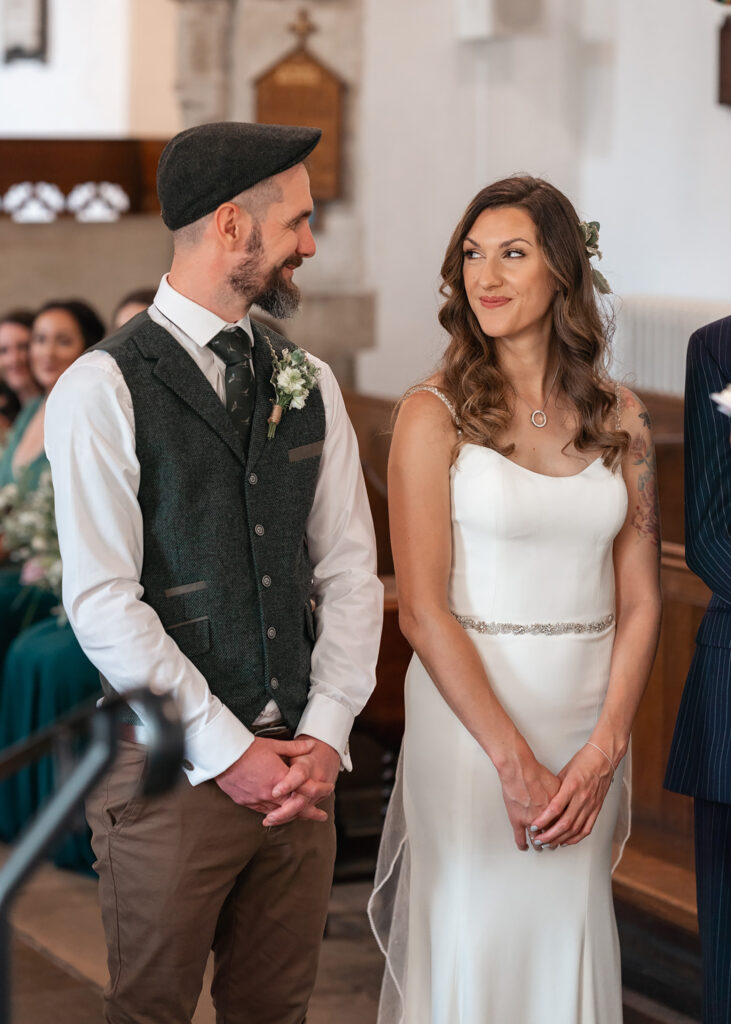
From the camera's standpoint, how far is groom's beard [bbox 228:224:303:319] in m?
2.09

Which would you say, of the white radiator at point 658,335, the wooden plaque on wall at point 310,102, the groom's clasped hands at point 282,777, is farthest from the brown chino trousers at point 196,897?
the wooden plaque on wall at point 310,102

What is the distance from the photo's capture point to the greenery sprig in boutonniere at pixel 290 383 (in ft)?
Answer: 7.13

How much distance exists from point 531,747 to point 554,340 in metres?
0.75

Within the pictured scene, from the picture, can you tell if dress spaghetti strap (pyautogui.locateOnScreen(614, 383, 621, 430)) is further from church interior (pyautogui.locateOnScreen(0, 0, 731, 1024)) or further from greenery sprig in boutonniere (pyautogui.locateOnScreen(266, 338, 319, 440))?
church interior (pyautogui.locateOnScreen(0, 0, 731, 1024))

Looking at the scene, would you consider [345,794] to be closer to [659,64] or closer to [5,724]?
[5,724]

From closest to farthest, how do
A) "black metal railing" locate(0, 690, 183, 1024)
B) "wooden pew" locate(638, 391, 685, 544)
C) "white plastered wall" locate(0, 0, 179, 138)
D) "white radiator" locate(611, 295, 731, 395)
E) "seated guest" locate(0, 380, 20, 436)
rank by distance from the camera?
"black metal railing" locate(0, 690, 183, 1024), "wooden pew" locate(638, 391, 685, 544), "seated guest" locate(0, 380, 20, 436), "white radiator" locate(611, 295, 731, 395), "white plastered wall" locate(0, 0, 179, 138)

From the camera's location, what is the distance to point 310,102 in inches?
300

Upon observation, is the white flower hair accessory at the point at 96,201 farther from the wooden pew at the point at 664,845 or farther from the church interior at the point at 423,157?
the wooden pew at the point at 664,845

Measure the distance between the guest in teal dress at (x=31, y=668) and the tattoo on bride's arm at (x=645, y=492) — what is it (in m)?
2.30

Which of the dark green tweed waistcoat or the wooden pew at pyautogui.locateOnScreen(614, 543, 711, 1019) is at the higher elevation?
the dark green tweed waistcoat

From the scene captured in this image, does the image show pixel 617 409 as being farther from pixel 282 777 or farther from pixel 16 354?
pixel 16 354

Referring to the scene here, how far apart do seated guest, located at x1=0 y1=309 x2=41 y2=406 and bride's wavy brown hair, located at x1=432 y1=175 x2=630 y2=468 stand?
3816 millimetres

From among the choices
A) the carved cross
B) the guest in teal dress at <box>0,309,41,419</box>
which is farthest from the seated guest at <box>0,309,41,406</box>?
the carved cross

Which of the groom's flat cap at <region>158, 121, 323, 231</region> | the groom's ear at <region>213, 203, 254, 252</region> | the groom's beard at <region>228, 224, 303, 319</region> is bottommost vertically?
the groom's beard at <region>228, 224, 303, 319</region>
